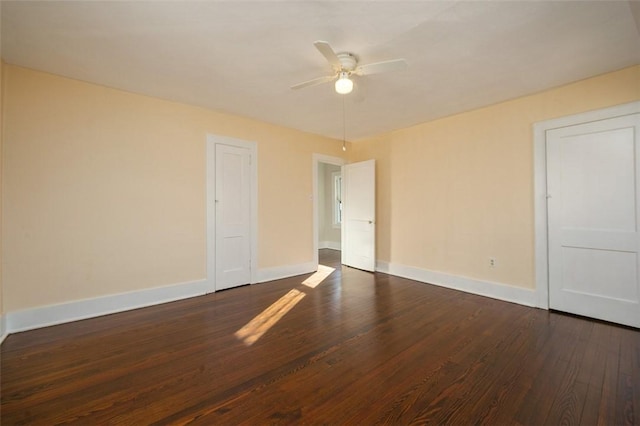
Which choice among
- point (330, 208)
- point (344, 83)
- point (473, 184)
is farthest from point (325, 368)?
point (330, 208)

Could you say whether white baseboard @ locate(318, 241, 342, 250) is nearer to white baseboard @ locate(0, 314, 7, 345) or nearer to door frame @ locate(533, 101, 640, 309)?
door frame @ locate(533, 101, 640, 309)

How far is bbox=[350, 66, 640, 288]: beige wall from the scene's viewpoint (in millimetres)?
3178

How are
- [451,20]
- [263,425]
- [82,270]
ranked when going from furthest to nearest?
1. [82,270]
2. [451,20]
3. [263,425]

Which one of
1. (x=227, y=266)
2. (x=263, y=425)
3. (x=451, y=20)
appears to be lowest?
(x=263, y=425)

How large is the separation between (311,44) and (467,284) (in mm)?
3664

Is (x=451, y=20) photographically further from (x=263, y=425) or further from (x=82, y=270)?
(x=82, y=270)

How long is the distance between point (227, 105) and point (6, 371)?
3279 millimetres

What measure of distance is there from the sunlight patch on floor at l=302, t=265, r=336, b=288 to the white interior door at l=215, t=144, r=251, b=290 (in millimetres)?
970

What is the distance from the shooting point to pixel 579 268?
2992mm

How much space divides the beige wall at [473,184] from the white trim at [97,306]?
3.37 m

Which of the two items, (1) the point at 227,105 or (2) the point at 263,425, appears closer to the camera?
(2) the point at 263,425

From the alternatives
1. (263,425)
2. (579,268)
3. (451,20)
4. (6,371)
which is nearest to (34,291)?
(6,371)

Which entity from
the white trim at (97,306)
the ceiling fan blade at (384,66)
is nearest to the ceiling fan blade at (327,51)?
the ceiling fan blade at (384,66)

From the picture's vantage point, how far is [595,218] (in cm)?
288
